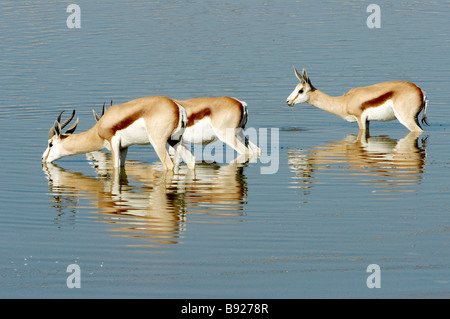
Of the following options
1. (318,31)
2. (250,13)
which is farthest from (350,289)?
(250,13)

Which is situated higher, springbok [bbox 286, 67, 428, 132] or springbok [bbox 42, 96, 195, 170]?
springbok [bbox 286, 67, 428, 132]

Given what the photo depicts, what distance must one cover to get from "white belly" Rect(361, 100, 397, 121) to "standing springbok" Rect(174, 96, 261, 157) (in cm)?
414

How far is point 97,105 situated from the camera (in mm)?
22984

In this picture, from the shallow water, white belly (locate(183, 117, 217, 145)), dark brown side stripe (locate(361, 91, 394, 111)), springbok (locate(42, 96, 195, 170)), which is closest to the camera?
the shallow water

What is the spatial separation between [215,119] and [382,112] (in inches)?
184

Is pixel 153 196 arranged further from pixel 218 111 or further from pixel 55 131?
pixel 55 131

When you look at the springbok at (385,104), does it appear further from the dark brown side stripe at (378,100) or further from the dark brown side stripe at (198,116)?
the dark brown side stripe at (198,116)

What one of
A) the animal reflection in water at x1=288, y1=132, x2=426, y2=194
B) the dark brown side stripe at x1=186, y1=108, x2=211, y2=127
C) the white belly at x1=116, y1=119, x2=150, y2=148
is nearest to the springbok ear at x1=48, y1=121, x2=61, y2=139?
the white belly at x1=116, y1=119, x2=150, y2=148

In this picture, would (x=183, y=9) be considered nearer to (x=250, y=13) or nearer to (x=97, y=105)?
(x=250, y=13)

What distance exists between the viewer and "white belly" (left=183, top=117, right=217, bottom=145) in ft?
54.7

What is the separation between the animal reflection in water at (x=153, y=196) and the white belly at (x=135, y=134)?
0.60 metres

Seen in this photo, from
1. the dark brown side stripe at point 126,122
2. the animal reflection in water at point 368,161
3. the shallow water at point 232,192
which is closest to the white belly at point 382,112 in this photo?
the shallow water at point 232,192

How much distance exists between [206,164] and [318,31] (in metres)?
20.5

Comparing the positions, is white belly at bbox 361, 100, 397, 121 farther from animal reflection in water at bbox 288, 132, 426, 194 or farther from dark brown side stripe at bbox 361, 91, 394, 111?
animal reflection in water at bbox 288, 132, 426, 194
